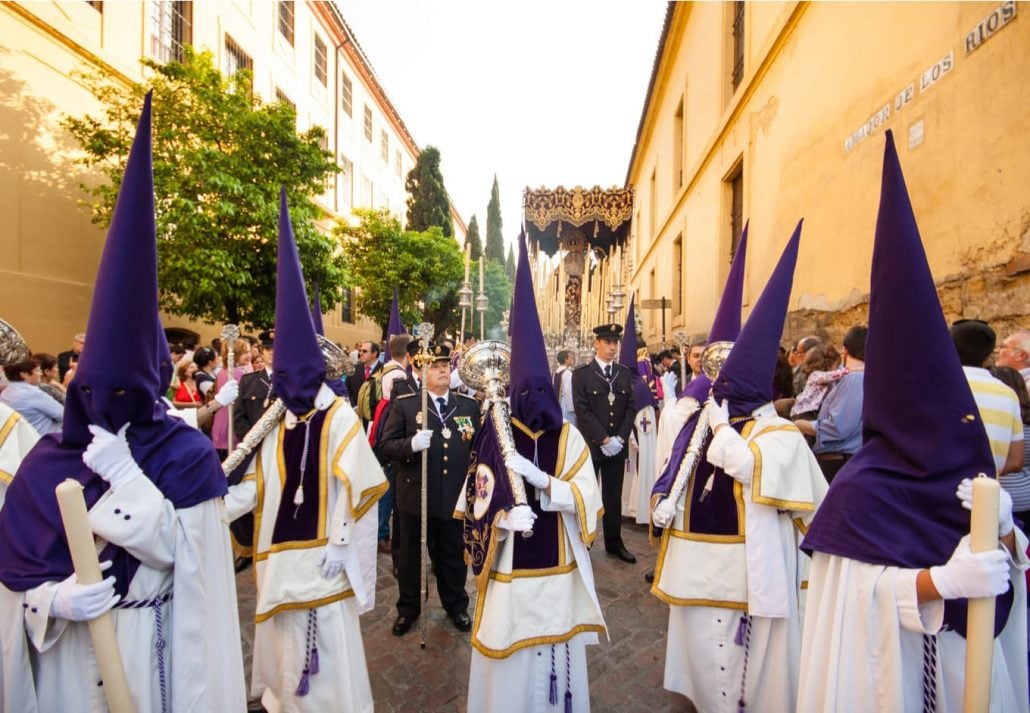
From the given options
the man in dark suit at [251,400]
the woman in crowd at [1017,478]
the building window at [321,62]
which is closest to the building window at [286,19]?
the building window at [321,62]

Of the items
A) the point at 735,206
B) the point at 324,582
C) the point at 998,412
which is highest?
the point at 735,206

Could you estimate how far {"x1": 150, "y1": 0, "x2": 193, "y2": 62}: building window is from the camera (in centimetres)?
1343

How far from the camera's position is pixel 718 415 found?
310 cm

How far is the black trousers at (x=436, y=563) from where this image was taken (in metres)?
4.16

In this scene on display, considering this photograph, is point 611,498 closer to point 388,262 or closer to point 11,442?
point 11,442

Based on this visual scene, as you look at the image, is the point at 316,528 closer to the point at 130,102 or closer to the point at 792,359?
the point at 792,359

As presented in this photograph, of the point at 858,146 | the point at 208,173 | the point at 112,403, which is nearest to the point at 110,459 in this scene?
the point at 112,403

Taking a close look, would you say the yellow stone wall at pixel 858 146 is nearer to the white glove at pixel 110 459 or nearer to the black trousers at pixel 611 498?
the black trousers at pixel 611 498

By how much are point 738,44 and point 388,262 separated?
14148 mm

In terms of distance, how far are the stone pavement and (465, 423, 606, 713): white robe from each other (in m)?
0.51

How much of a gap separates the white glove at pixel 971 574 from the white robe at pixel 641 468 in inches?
208

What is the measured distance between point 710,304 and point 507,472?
9462mm

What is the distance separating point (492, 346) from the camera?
10.7 feet

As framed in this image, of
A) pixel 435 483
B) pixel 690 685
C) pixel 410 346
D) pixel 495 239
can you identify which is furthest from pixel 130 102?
pixel 495 239
